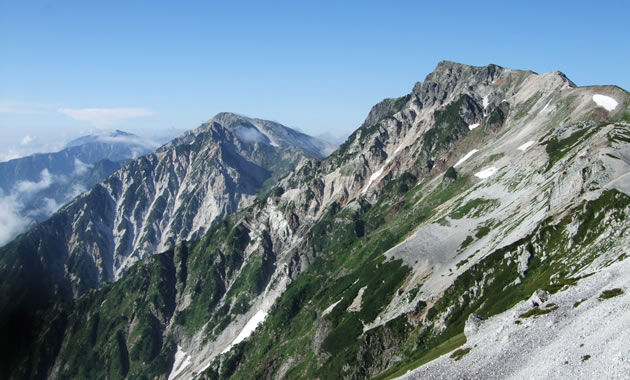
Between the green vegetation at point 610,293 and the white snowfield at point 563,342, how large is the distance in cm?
76

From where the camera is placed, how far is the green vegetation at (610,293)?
70356 mm

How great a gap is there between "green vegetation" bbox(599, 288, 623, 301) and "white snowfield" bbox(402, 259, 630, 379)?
765mm

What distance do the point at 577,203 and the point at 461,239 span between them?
52466mm

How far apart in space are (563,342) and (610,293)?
48.4 ft

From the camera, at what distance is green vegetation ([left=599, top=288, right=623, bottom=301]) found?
70.4m

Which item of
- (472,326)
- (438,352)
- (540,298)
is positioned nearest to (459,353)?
(472,326)

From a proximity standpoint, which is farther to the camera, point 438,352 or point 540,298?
point 438,352

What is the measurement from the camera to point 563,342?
63.8 meters

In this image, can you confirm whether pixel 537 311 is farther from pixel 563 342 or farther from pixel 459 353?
pixel 459 353

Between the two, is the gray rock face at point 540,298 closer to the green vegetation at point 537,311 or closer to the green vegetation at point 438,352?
the green vegetation at point 537,311

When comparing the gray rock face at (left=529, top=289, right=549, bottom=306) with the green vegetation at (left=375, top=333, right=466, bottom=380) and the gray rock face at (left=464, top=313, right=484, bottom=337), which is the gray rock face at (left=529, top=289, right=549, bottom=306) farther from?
the green vegetation at (left=375, top=333, right=466, bottom=380)

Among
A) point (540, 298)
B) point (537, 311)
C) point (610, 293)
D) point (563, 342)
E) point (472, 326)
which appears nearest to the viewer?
point (563, 342)

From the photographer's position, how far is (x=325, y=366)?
167 meters

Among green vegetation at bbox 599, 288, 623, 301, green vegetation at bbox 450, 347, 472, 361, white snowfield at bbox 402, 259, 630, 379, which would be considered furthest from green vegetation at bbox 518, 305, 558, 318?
green vegetation at bbox 450, 347, 472, 361
